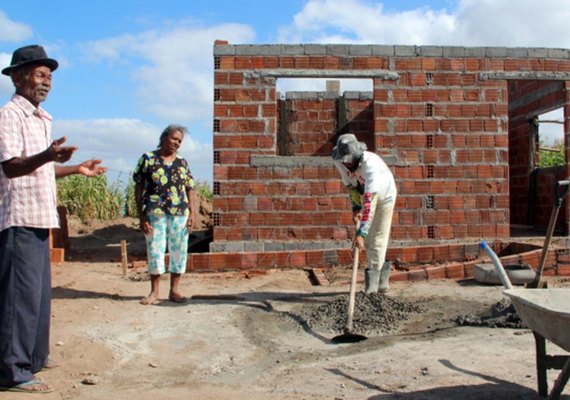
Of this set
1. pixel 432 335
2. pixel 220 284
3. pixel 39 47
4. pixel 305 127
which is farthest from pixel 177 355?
pixel 305 127

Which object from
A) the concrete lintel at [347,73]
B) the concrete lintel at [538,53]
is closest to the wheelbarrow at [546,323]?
the concrete lintel at [347,73]

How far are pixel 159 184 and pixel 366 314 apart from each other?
90.5 inches

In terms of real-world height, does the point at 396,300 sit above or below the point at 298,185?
below

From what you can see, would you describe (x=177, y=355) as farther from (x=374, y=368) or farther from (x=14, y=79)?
(x=14, y=79)

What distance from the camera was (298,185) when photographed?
894cm

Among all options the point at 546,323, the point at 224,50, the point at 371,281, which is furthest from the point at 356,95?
the point at 546,323

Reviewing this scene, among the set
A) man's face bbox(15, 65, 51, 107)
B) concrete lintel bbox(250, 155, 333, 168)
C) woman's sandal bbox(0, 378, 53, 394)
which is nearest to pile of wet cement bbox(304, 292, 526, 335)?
woman's sandal bbox(0, 378, 53, 394)

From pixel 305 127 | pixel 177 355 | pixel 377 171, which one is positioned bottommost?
pixel 177 355

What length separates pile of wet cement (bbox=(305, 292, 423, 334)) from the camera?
5142mm

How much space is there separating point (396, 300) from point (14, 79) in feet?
13.0

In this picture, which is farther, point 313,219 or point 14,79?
point 313,219

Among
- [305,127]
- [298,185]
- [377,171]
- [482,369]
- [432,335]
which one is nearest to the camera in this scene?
[482,369]

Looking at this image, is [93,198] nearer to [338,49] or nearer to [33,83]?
[338,49]

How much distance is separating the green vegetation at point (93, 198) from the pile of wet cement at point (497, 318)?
12356mm
